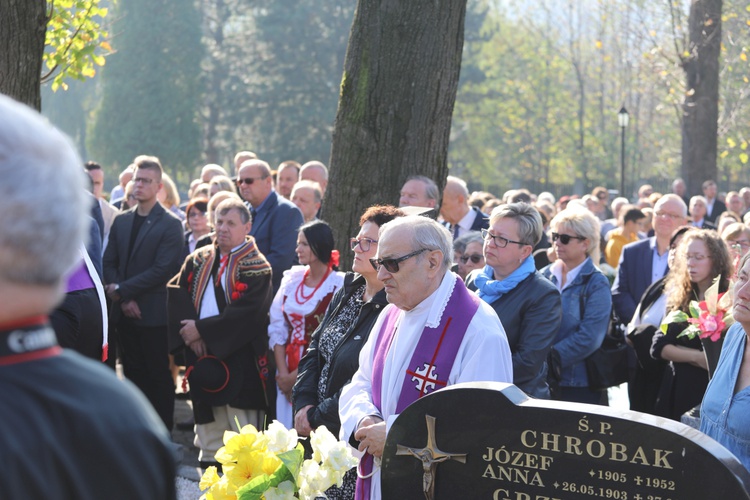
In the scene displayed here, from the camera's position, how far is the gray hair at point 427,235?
4.11 metres

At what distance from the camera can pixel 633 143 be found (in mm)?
50469

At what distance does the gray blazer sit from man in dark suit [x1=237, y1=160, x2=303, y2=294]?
67 cm

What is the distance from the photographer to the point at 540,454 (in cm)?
346

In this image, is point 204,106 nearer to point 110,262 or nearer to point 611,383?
point 110,262

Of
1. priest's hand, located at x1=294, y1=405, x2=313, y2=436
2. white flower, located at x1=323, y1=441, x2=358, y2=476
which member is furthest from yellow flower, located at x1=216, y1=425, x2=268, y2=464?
priest's hand, located at x1=294, y1=405, x2=313, y2=436

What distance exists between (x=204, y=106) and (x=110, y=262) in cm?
4050

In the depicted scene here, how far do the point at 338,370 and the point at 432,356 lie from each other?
1009 millimetres

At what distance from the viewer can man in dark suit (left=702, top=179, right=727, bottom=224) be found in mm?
18000

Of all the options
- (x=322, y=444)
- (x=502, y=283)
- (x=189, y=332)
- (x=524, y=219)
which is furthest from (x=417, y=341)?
(x=189, y=332)

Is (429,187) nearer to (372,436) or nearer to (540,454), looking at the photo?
(372,436)

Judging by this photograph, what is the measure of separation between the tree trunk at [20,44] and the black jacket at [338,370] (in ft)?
7.57

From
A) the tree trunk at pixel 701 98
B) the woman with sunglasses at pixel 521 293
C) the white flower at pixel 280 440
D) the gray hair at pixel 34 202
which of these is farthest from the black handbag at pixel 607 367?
the tree trunk at pixel 701 98

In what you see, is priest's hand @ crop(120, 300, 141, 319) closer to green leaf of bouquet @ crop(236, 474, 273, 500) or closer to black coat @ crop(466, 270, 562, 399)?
black coat @ crop(466, 270, 562, 399)

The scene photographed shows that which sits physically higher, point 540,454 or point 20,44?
point 20,44
